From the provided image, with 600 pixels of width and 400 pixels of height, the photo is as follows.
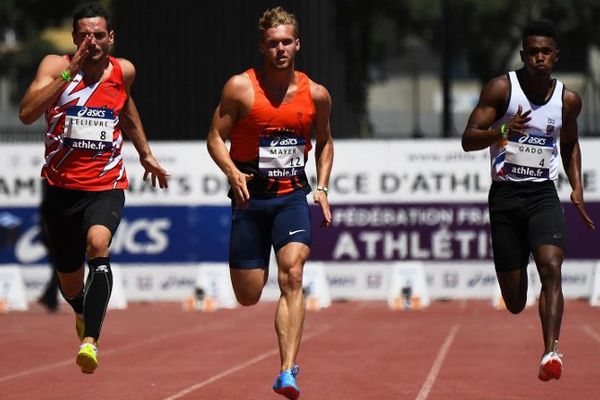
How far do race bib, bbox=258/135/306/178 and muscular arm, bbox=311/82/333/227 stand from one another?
0.23m

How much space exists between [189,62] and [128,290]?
421 cm

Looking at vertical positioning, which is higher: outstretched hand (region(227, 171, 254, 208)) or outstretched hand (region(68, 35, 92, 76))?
outstretched hand (region(68, 35, 92, 76))

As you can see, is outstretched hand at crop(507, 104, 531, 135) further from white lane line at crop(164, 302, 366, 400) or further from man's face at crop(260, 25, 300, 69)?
white lane line at crop(164, 302, 366, 400)

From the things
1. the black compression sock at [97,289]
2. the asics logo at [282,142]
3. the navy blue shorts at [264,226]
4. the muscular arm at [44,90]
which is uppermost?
the muscular arm at [44,90]

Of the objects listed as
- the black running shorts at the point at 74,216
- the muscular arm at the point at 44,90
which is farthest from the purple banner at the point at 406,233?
the muscular arm at the point at 44,90

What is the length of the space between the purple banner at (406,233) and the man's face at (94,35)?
44.4 feet

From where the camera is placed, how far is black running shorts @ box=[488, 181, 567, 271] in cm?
1019

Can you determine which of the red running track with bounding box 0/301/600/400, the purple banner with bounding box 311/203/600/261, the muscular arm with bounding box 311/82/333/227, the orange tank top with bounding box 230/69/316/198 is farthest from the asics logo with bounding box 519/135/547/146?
the purple banner with bounding box 311/203/600/261

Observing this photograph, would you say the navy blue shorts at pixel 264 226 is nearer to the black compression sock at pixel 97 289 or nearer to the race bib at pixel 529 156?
the black compression sock at pixel 97 289

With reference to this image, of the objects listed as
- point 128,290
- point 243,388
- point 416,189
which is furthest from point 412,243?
point 243,388

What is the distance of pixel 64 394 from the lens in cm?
1098

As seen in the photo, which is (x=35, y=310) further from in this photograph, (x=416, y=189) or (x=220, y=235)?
(x=416, y=189)

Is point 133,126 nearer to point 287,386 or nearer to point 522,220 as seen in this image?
point 287,386

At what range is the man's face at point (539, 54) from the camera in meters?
9.94
